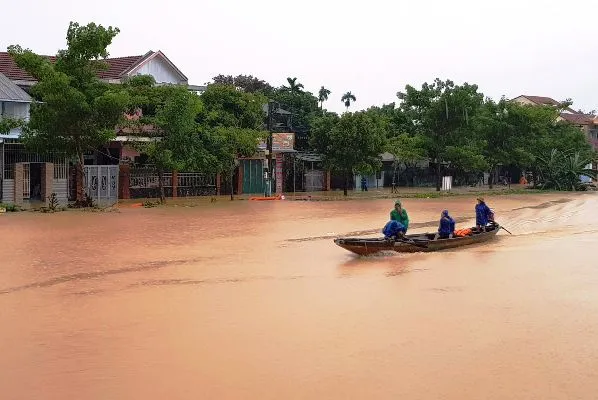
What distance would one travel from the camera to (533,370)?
8.84 m

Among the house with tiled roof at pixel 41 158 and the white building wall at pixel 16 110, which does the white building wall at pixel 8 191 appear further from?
the white building wall at pixel 16 110

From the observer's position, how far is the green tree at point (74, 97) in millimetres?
28062

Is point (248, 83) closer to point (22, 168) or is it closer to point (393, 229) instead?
point (22, 168)

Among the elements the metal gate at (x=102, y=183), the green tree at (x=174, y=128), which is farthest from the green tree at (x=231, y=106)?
the metal gate at (x=102, y=183)

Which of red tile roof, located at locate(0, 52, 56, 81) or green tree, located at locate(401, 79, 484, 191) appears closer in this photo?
red tile roof, located at locate(0, 52, 56, 81)

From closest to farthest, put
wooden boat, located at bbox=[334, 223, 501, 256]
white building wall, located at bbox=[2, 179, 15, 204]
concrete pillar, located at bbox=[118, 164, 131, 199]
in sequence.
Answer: wooden boat, located at bbox=[334, 223, 501, 256]
white building wall, located at bbox=[2, 179, 15, 204]
concrete pillar, located at bbox=[118, 164, 131, 199]

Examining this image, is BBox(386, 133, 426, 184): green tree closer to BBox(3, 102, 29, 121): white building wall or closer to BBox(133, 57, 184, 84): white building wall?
BBox(133, 57, 184, 84): white building wall

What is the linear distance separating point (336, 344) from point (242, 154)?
98.9 ft

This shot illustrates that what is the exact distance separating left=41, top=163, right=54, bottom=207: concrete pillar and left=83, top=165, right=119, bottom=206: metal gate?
72.5 inches

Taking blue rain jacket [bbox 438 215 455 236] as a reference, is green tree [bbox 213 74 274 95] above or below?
above

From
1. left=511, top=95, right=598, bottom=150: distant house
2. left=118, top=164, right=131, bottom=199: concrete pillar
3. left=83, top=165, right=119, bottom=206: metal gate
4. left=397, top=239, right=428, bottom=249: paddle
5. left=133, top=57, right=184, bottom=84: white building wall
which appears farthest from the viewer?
left=511, top=95, right=598, bottom=150: distant house

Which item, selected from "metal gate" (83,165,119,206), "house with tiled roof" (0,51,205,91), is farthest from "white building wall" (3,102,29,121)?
"metal gate" (83,165,119,206)

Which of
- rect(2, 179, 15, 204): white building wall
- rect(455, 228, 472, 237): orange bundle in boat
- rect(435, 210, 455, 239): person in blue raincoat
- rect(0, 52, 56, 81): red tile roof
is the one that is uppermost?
rect(0, 52, 56, 81): red tile roof

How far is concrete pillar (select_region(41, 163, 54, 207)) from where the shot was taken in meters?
32.4
